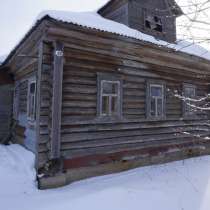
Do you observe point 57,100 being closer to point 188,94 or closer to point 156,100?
point 156,100

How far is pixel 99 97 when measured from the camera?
7027 millimetres

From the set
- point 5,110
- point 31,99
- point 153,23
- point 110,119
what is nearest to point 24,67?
point 31,99

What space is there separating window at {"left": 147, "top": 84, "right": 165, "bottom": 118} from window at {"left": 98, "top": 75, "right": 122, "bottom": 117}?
1597 millimetres

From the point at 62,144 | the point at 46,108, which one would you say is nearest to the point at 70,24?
the point at 46,108

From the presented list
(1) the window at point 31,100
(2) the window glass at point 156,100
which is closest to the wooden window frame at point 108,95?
(2) the window glass at point 156,100

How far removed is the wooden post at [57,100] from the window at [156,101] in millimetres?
3756

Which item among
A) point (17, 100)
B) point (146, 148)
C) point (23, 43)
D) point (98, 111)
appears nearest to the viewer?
point (98, 111)

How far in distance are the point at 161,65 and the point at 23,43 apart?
5119 millimetres

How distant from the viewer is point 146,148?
8.29 m

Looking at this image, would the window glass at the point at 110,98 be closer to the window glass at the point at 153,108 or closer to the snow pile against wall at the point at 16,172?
the window glass at the point at 153,108

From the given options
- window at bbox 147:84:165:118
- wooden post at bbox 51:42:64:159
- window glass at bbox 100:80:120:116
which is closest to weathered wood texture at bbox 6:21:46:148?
wooden post at bbox 51:42:64:159

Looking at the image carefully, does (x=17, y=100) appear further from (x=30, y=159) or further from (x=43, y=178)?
(x=43, y=178)

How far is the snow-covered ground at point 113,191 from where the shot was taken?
483cm

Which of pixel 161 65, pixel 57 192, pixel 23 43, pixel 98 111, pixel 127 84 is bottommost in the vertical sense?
pixel 57 192
